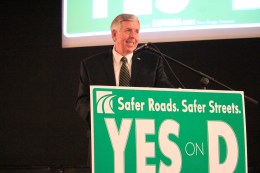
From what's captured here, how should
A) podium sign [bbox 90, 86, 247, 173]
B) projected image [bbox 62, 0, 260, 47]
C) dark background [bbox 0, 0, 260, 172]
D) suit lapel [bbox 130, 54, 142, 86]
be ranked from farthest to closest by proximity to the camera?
dark background [bbox 0, 0, 260, 172] < projected image [bbox 62, 0, 260, 47] < suit lapel [bbox 130, 54, 142, 86] < podium sign [bbox 90, 86, 247, 173]

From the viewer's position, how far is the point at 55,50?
3.15 metres

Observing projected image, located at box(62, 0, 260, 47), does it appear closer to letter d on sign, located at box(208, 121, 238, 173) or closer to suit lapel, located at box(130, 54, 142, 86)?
A: suit lapel, located at box(130, 54, 142, 86)

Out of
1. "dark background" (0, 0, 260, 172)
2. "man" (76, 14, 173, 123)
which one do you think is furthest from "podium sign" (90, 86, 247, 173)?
"dark background" (0, 0, 260, 172)

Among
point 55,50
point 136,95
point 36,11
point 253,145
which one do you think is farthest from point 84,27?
point 136,95

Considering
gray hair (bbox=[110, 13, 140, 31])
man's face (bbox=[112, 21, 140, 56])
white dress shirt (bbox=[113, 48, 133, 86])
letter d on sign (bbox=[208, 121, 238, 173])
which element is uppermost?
gray hair (bbox=[110, 13, 140, 31])

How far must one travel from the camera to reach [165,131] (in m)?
0.74

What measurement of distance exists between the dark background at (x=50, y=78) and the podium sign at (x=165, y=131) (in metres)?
2.21

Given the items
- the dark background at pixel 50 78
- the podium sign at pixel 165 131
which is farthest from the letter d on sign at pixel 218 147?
the dark background at pixel 50 78

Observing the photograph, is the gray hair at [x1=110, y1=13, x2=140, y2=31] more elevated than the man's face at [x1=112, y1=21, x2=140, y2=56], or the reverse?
the gray hair at [x1=110, y1=13, x2=140, y2=31]

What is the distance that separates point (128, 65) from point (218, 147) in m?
0.84

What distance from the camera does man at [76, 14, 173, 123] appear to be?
1510 mm

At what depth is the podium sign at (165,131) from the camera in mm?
A: 728

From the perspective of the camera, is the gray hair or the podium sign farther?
the gray hair

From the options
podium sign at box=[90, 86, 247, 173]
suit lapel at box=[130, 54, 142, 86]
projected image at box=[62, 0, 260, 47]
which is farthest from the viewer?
projected image at box=[62, 0, 260, 47]
